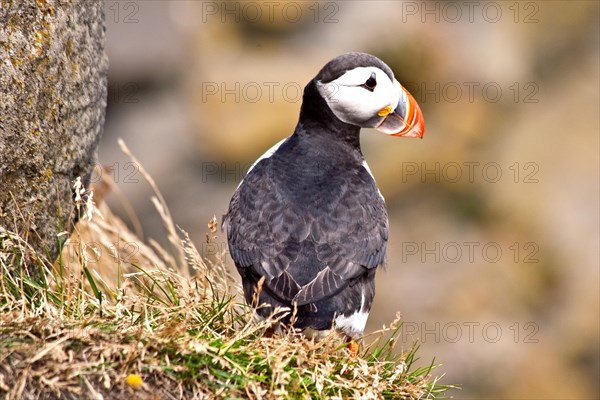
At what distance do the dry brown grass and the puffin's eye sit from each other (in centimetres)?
137

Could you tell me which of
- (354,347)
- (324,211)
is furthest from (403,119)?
(354,347)

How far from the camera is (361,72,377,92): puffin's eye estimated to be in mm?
5363

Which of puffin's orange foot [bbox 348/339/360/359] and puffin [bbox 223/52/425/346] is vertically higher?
puffin [bbox 223/52/425/346]

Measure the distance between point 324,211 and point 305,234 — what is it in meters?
0.20

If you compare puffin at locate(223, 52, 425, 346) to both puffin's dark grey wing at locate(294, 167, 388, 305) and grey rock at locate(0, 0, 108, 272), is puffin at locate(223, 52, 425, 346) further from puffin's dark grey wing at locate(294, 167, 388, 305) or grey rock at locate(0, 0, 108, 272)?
grey rock at locate(0, 0, 108, 272)

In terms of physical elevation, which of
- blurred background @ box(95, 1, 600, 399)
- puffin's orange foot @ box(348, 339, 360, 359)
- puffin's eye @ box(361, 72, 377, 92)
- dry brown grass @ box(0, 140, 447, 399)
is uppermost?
puffin's eye @ box(361, 72, 377, 92)

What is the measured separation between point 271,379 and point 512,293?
31.2ft

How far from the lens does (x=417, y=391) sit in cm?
433

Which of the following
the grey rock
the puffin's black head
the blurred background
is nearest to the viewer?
the grey rock

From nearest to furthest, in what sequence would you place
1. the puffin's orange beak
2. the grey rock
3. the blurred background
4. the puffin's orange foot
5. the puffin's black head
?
the grey rock, the puffin's orange foot, the puffin's black head, the puffin's orange beak, the blurred background

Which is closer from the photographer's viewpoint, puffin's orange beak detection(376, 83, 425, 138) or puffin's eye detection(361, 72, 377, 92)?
puffin's eye detection(361, 72, 377, 92)

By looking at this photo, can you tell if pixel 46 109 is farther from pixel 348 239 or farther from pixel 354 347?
pixel 354 347

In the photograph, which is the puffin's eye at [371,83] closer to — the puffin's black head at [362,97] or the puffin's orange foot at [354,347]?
the puffin's black head at [362,97]

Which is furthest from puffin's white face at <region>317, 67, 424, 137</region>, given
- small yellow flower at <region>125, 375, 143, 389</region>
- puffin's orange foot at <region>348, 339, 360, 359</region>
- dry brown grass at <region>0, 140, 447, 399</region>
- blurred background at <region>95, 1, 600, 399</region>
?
blurred background at <region>95, 1, 600, 399</region>
